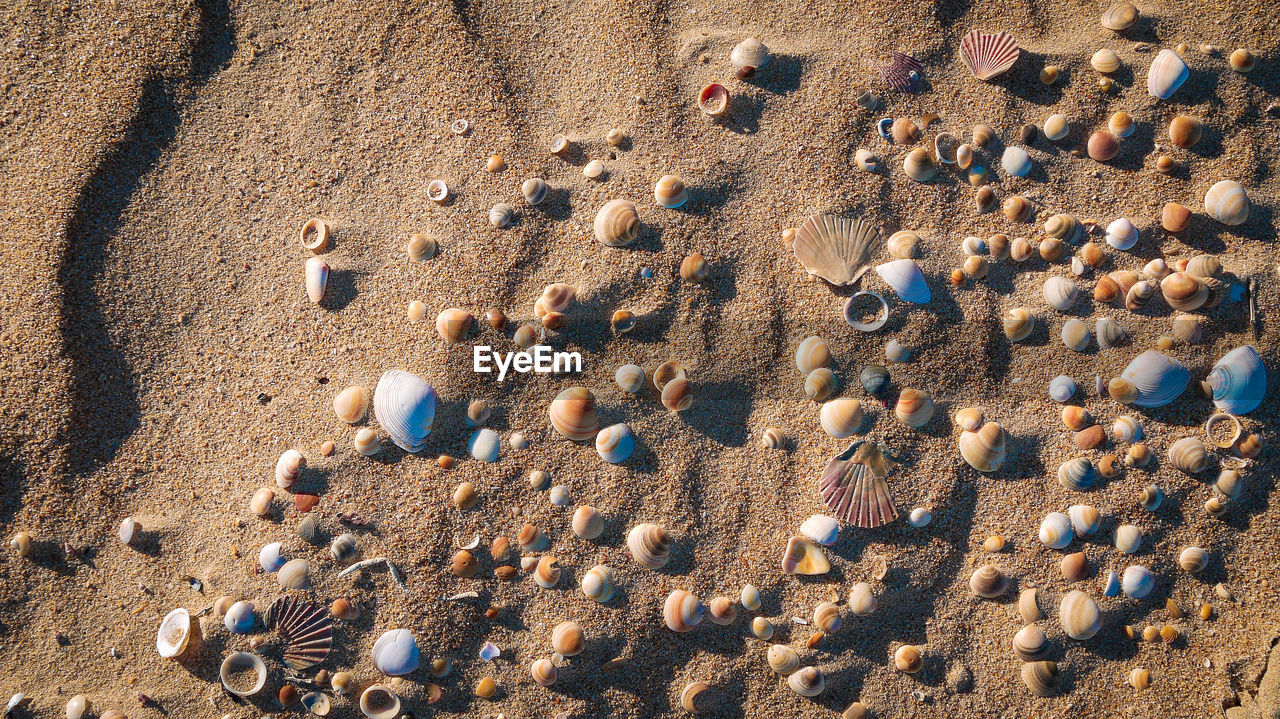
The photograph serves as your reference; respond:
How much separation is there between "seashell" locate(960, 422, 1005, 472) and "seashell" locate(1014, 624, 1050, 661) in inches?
26.9

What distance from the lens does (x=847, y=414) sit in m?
2.86

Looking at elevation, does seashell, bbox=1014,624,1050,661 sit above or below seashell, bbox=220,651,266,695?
below

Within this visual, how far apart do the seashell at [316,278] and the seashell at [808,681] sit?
103 inches

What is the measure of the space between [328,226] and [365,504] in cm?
126

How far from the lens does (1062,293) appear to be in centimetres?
292

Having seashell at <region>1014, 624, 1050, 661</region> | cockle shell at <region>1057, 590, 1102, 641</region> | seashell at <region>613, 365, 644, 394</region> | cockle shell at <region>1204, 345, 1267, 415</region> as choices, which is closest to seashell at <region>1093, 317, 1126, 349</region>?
cockle shell at <region>1204, 345, 1267, 415</region>

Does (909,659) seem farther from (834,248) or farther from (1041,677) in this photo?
(834,248)

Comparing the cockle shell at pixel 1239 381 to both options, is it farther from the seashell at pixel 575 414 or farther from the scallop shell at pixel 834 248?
the seashell at pixel 575 414

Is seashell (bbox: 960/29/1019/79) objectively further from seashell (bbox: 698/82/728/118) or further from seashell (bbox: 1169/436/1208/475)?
seashell (bbox: 1169/436/1208/475)

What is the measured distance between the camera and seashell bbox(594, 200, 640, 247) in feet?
9.65

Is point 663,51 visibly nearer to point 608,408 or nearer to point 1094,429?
point 608,408
